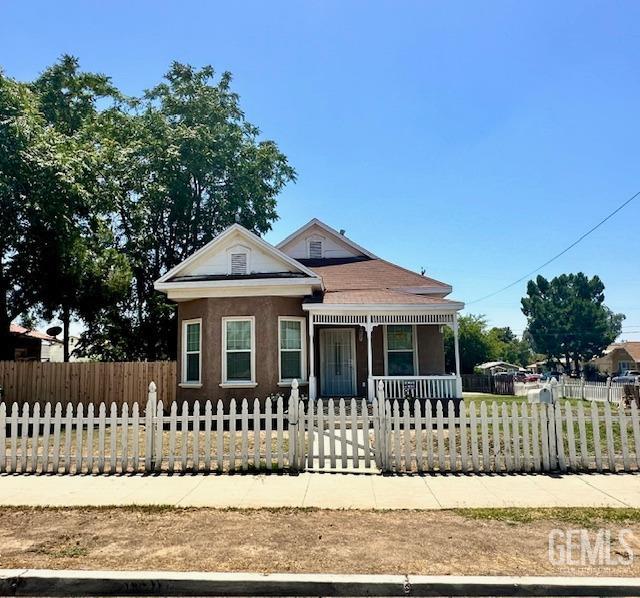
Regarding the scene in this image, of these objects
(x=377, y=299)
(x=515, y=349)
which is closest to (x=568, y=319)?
(x=515, y=349)

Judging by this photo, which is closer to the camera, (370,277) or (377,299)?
(377,299)

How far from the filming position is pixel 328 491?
24.1 ft

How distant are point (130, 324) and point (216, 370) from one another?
13.5m

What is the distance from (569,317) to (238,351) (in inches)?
2882

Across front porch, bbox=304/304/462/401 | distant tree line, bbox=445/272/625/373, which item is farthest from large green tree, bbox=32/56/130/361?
distant tree line, bbox=445/272/625/373

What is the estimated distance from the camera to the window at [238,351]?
15641 millimetres

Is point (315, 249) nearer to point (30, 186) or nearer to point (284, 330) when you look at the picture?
point (284, 330)

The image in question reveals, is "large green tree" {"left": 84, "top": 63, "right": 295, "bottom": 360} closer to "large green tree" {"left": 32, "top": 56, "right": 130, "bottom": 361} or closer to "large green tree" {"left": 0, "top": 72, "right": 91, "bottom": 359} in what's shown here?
"large green tree" {"left": 32, "top": 56, "right": 130, "bottom": 361}

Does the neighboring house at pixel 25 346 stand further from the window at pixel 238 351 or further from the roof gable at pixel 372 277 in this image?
the roof gable at pixel 372 277

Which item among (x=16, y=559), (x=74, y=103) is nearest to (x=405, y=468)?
(x=16, y=559)

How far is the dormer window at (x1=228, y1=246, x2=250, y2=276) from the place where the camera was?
53.9 ft

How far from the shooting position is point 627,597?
4172mm

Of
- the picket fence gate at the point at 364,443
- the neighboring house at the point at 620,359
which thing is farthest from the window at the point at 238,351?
the neighboring house at the point at 620,359

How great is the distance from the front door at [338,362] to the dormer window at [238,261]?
362 cm
